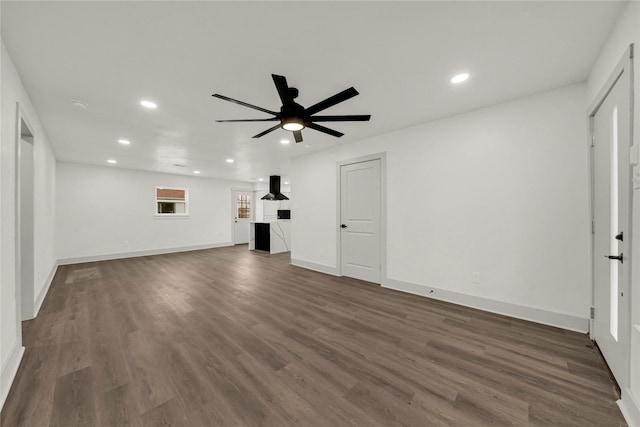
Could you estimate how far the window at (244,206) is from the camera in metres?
9.33

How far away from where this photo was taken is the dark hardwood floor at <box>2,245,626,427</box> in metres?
1.44

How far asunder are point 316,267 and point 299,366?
10.2 feet

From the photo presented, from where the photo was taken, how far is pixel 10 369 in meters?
1.75

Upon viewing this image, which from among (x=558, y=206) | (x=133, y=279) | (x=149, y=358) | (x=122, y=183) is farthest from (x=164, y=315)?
(x=122, y=183)

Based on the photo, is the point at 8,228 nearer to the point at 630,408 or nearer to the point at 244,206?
the point at 630,408

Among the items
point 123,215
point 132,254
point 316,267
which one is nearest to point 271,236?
point 316,267

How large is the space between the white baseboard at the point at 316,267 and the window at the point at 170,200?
15.1 feet

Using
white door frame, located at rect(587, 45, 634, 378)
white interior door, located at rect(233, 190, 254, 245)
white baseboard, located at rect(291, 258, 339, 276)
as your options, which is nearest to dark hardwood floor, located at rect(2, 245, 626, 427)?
white door frame, located at rect(587, 45, 634, 378)

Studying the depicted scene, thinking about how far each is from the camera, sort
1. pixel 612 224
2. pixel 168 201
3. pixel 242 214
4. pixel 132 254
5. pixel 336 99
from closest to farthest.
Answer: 1. pixel 612 224
2. pixel 336 99
3. pixel 132 254
4. pixel 168 201
5. pixel 242 214

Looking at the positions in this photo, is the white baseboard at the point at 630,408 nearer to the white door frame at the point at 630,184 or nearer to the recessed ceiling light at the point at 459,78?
the white door frame at the point at 630,184

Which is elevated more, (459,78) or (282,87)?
(459,78)

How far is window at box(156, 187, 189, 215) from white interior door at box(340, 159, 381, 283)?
19.2 ft

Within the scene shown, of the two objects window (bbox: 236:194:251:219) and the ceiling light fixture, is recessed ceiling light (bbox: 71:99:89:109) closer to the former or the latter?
the ceiling light fixture

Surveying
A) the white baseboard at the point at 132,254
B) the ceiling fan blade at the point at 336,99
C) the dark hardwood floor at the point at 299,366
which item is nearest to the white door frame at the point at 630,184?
the dark hardwood floor at the point at 299,366
